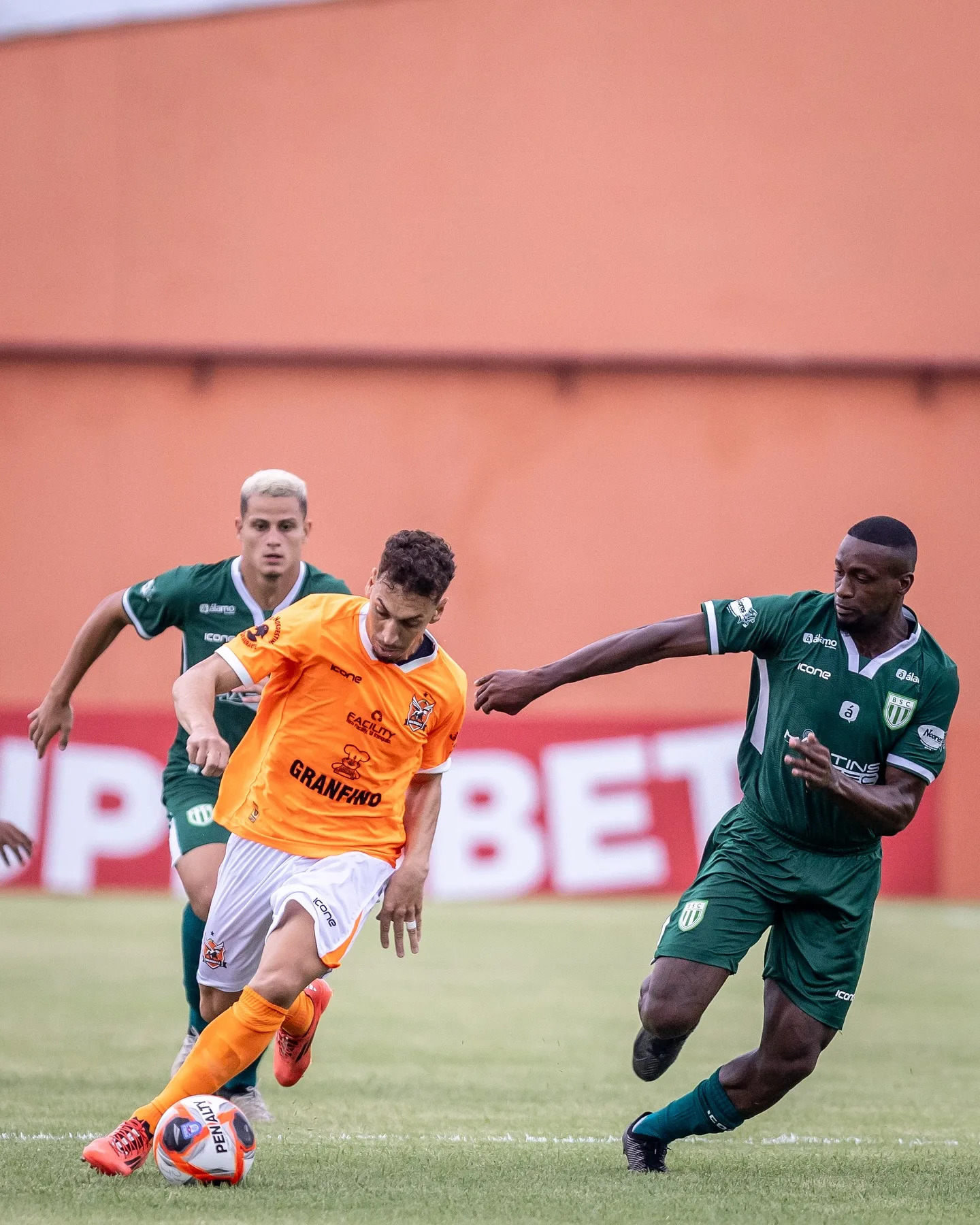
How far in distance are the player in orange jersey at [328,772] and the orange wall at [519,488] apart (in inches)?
525

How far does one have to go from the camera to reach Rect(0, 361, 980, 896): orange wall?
728 inches

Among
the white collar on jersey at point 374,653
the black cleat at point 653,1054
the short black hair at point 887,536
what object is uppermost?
the short black hair at point 887,536

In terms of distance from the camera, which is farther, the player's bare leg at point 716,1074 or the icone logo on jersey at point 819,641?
the icone logo on jersey at point 819,641

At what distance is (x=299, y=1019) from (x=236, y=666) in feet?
4.33

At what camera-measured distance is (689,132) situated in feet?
61.2

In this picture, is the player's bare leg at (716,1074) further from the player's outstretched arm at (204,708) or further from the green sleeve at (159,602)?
the green sleeve at (159,602)

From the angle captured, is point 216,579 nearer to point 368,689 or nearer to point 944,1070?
point 368,689

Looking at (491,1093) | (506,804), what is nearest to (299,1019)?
(491,1093)

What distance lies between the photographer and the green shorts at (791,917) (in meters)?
5.05

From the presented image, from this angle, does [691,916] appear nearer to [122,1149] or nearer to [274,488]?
[122,1149]

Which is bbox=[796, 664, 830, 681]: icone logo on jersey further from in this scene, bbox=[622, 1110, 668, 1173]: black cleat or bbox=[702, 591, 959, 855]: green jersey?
bbox=[622, 1110, 668, 1173]: black cleat

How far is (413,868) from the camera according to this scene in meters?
5.05

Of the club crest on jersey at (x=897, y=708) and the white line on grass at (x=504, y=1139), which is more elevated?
the club crest on jersey at (x=897, y=708)

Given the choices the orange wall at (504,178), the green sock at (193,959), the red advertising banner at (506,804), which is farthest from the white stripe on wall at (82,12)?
the green sock at (193,959)
